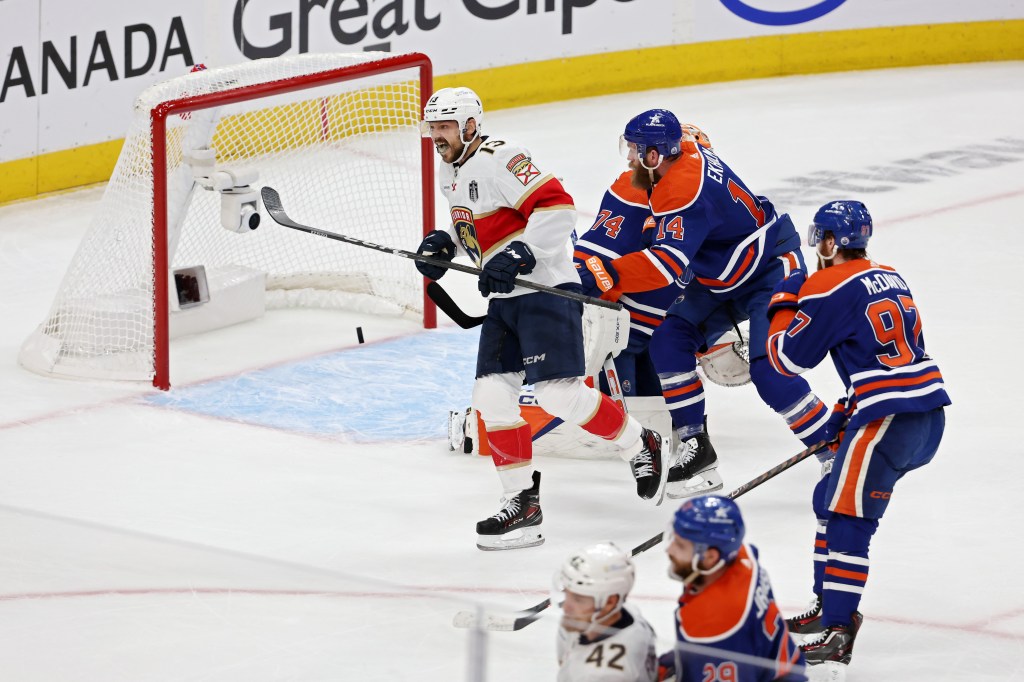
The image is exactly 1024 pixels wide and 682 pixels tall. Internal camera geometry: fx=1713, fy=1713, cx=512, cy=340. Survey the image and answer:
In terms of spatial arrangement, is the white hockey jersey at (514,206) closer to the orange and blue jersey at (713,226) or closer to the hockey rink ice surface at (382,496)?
the orange and blue jersey at (713,226)

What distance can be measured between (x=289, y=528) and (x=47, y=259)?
290 cm

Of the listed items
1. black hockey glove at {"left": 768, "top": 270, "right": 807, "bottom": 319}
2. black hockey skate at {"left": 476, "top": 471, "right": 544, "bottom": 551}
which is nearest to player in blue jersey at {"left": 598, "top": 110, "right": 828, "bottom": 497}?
black hockey skate at {"left": 476, "top": 471, "right": 544, "bottom": 551}

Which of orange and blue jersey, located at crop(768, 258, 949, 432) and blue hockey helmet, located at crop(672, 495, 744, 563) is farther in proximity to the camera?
orange and blue jersey, located at crop(768, 258, 949, 432)

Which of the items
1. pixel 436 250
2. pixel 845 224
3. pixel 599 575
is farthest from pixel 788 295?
pixel 599 575

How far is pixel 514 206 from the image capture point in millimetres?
4168

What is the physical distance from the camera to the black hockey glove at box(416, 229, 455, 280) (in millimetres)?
4344

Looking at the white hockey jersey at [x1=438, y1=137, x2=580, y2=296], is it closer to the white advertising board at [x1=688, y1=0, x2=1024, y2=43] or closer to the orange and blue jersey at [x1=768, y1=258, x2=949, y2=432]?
the orange and blue jersey at [x1=768, y1=258, x2=949, y2=432]

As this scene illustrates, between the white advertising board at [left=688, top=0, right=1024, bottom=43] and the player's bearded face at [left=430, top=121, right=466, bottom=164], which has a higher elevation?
the white advertising board at [left=688, top=0, right=1024, bottom=43]

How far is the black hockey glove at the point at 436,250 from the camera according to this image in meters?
4.34

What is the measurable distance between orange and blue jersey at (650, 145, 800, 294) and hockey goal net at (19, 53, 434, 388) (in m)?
1.65

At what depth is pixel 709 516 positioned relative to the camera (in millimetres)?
2715

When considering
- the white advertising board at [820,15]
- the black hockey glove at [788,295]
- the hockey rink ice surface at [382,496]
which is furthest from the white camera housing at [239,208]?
the white advertising board at [820,15]

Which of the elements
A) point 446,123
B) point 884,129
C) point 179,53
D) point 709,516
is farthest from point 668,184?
point 884,129

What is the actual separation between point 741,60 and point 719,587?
7.01m
